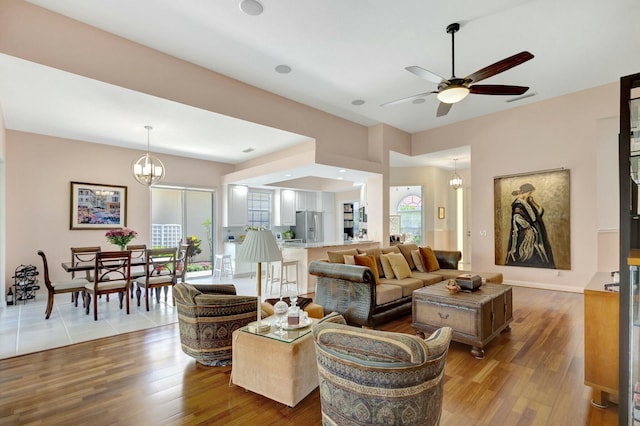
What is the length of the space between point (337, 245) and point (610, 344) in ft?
14.5

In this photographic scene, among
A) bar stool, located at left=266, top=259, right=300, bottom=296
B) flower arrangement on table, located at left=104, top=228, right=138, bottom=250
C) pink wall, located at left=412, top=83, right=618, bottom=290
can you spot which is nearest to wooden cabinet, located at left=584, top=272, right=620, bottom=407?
pink wall, located at left=412, top=83, right=618, bottom=290

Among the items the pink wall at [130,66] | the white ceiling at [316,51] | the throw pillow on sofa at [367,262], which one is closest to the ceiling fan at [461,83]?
the white ceiling at [316,51]

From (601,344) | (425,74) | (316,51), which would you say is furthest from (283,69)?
(601,344)

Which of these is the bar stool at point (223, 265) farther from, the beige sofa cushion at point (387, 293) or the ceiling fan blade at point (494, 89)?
the ceiling fan blade at point (494, 89)

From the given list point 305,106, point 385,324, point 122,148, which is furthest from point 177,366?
point 122,148

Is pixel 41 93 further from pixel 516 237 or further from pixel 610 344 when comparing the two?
pixel 516 237

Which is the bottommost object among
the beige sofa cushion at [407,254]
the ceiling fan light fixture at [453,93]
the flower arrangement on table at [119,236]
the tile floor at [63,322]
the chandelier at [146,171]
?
the tile floor at [63,322]

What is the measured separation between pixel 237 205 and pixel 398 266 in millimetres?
4940

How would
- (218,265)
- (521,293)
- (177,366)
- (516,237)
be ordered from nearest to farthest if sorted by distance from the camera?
(177,366) < (521,293) < (516,237) < (218,265)

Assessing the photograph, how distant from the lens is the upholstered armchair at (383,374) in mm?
1440

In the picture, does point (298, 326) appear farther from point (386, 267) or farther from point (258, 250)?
point (386, 267)

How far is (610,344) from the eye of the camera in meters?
2.20

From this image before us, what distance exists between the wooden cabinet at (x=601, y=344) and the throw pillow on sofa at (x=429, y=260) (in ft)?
9.77

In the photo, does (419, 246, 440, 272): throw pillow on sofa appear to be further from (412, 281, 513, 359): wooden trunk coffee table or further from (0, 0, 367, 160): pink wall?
(0, 0, 367, 160): pink wall
